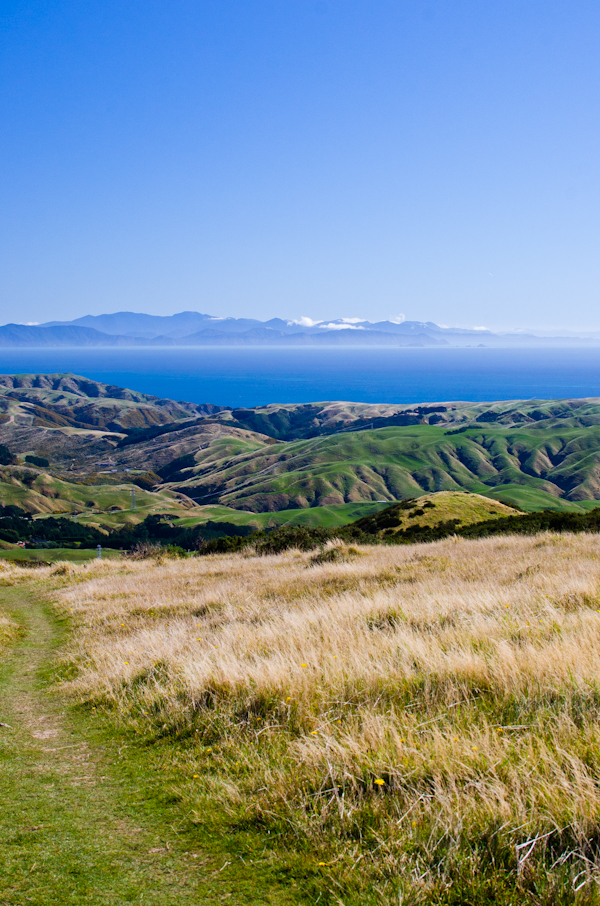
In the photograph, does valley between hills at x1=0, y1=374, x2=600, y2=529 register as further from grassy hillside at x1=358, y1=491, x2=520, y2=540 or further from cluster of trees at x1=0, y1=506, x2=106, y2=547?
grassy hillside at x1=358, y1=491, x2=520, y2=540

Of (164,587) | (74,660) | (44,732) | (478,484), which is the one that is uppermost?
(44,732)

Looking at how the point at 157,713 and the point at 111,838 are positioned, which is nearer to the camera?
the point at 111,838

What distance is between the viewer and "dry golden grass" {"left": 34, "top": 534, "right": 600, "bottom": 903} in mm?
3213

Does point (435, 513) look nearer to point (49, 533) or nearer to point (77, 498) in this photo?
point (49, 533)

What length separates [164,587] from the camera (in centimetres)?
1753

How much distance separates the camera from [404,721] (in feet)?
15.5

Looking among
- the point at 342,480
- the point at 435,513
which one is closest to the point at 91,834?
the point at 435,513

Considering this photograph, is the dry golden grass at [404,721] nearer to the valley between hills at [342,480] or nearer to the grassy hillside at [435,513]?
the grassy hillside at [435,513]

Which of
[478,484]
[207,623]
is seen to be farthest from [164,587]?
[478,484]

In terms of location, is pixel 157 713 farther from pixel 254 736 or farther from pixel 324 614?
pixel 324 614

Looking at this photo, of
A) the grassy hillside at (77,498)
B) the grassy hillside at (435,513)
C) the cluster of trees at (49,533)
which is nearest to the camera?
the grassy hillside at (435,513)

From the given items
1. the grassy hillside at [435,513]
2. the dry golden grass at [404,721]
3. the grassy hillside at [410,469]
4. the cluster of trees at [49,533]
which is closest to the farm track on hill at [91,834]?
the dry golden grass at [404,721]

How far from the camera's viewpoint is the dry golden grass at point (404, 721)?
3213 mm

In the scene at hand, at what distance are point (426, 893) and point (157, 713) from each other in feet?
13.7
